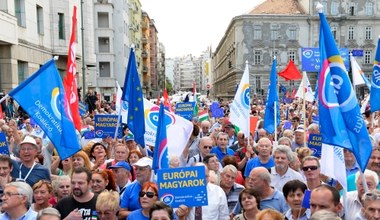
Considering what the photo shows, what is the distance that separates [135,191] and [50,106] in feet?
5.79

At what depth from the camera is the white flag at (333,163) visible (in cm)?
497

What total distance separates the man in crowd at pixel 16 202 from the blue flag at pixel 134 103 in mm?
2817

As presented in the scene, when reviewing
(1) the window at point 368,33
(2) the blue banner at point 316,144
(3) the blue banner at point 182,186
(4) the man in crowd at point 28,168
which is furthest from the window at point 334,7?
(3) the blue banner at point 182,186

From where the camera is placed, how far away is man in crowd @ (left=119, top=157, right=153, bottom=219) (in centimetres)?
538

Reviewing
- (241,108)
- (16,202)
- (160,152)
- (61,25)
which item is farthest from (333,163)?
(61,25)

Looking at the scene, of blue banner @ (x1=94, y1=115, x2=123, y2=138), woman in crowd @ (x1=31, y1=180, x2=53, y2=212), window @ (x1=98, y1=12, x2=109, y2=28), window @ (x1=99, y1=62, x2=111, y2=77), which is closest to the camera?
woman in crowd @ (x1=31, y1=180, x2=53, y2=212)

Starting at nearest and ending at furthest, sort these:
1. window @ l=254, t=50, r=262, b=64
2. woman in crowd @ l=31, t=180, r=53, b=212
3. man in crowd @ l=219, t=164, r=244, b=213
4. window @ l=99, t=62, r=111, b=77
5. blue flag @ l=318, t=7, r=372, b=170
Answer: blue flag @ l=318, t=7, r=372, b=170, woman in crowd @ l=31, t=180, r=53, b=212, man in crowd @ l=219, t=164, r=244, b=213, window @ l=99, t=62, r=111, b=77, window @ l=254, t=50, r=262, b=64

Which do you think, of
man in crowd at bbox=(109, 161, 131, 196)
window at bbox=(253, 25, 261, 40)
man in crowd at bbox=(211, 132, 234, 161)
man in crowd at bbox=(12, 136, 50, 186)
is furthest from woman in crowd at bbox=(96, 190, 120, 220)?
window at bbox=(253, 25, 261, 40)

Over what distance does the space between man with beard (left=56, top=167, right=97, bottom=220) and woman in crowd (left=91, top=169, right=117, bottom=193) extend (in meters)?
0.36

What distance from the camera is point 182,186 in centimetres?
482

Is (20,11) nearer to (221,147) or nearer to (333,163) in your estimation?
(221,147)

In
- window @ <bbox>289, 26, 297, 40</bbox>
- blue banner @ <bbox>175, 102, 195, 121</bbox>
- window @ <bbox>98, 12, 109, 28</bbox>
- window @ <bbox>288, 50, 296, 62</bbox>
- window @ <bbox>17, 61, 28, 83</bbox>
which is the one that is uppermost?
window @ <bbox>289, 26, 297, 40</bbox>

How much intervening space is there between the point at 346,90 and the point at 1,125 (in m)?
6.58

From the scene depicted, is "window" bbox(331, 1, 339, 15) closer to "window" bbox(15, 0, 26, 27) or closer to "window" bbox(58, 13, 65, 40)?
"window" bbox(58, 13, 65, 40)
